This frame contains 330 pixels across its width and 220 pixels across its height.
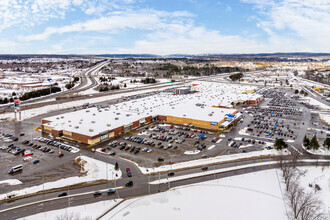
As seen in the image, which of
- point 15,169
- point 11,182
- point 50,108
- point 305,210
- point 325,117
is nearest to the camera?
point 305,210

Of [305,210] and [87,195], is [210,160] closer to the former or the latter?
[305,210]

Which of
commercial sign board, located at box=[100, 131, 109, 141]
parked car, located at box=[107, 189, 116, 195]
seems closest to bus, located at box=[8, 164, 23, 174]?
commercial sign board, located at box=[100, 131, 109, 141]

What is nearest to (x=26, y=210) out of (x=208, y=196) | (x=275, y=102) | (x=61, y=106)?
(x=208, y=196)

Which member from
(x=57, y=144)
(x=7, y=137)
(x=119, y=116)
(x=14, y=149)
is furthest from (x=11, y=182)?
(x=119, y=116)

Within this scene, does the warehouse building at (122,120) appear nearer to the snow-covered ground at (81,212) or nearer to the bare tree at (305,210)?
the snow-covered ground at (81,212)

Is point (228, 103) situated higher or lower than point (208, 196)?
higher

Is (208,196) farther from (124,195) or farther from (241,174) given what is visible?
(124,195)

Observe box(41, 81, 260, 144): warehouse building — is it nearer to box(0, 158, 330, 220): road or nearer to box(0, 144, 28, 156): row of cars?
box(0, 144, 28, 156): row of cars
